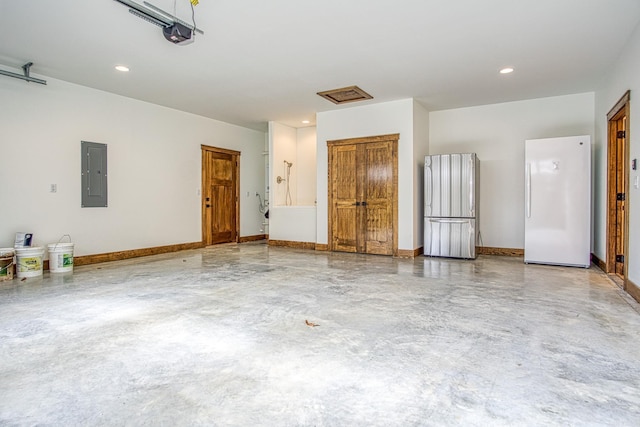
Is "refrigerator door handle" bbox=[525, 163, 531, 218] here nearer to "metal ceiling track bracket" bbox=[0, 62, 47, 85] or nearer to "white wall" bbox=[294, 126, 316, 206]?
"white wall" bbox=[294, 126, 316, 206]

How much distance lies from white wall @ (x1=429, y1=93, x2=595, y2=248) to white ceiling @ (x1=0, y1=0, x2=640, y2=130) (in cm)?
37

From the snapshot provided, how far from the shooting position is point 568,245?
532 cm

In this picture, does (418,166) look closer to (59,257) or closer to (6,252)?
(59,257)

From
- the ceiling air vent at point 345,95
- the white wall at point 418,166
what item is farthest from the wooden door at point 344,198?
the white wall at point 418,166

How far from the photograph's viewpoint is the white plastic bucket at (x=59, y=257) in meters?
4.93

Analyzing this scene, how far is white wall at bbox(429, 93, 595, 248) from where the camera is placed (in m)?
6.12

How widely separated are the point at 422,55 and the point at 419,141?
239 centimetres

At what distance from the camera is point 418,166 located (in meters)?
6.59

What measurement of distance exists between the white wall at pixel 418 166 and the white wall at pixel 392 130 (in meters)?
0.10

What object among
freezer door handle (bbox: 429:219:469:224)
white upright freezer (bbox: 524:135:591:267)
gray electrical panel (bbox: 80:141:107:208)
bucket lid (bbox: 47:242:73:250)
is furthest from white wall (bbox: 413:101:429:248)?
bucket lid (bbox: 47:242:73:250)

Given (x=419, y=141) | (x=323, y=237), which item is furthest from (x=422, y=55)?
(x=323, y=237)

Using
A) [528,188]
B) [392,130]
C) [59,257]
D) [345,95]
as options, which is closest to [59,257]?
[59,257]

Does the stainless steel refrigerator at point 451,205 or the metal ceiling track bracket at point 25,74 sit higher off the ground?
the metal ceiling track bracket at point 25,74

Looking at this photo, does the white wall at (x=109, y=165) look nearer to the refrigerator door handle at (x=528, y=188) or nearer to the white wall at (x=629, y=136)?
the refrigerator door handle at (x=528, y=188)
